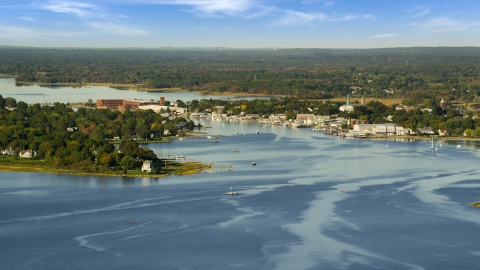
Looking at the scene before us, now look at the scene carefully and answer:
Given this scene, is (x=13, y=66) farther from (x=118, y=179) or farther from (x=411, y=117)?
(x=118, y=179)

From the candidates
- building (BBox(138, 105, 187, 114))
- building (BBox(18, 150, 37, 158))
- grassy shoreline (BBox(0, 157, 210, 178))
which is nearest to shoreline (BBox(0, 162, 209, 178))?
grassy shoreline (BBox(0, 157, 210, 178))

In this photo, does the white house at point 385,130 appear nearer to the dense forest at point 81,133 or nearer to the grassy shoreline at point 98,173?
the dense forest at point 81,133

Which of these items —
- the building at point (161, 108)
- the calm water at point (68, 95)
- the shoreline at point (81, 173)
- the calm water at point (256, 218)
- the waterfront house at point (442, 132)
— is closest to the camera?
the calm water at point (256, 218)

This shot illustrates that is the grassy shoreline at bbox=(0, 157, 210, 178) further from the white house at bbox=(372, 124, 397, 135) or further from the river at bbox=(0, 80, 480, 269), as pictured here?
the white house at bbox=(372, 124, 397, 135)

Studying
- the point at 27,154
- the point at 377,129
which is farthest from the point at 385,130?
the point at 27,154

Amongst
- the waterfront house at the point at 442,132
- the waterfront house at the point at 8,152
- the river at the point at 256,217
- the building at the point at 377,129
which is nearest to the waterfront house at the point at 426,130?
the waterfront house at the point at 442,132

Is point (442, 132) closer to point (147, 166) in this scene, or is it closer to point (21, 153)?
point (147, 166)
